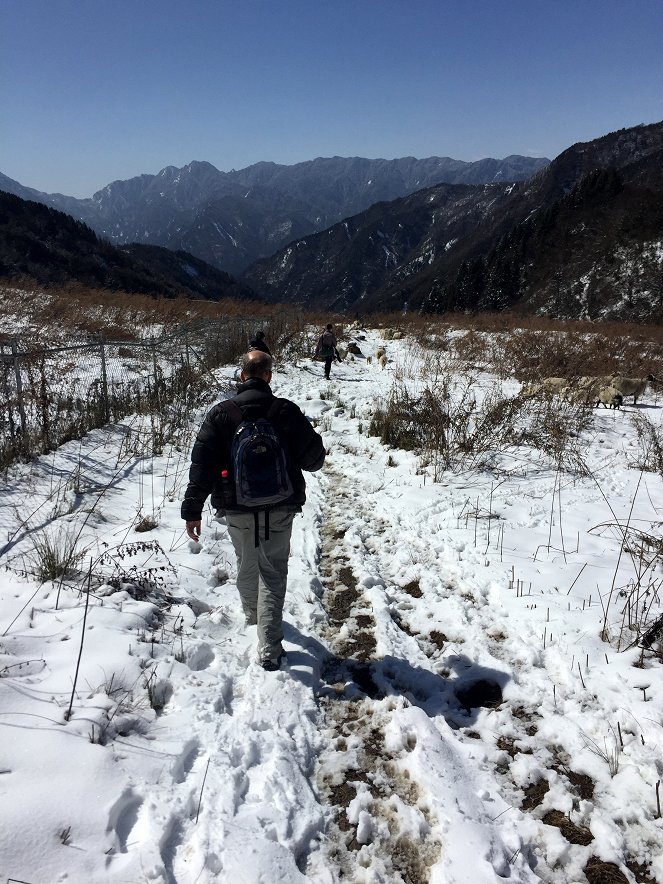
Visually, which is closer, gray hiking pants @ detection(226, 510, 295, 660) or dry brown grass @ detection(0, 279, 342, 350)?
gray hiking pants @ detection(226, 510, 295, 660)

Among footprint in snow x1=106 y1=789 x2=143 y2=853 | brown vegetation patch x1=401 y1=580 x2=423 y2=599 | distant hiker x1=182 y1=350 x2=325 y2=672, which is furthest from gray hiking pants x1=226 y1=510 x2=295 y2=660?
brown vegetation patch x1=401 y1=580 x2=423 y2=599

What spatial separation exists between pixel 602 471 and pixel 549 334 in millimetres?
14564

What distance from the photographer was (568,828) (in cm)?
188

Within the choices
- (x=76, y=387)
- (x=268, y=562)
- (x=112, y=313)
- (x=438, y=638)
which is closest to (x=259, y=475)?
(x=268, y=562)

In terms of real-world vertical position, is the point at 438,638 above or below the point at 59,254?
below

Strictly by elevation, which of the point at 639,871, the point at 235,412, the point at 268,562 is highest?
the point at 235,412

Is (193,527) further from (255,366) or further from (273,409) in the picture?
(255,366)

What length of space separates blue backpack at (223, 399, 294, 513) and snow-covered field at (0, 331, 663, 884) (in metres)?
1.14

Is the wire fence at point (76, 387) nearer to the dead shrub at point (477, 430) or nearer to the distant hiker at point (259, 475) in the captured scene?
the distant hiker at point (259, 475)

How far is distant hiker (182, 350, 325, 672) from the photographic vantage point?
2.45 meters

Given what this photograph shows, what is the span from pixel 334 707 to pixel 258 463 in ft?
4.98

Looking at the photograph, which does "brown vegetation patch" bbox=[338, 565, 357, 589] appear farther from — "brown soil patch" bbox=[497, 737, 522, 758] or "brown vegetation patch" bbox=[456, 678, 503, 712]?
"brown soil patch" bbox=[497, 737, 522, 758]

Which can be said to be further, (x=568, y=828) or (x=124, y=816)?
(x=568, y=828)

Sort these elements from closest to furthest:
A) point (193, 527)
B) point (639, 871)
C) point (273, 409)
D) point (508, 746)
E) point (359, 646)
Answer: point (639, 871)
point (508, 746)
point (273, 409)
point (193, 527)
point (359, 646)
